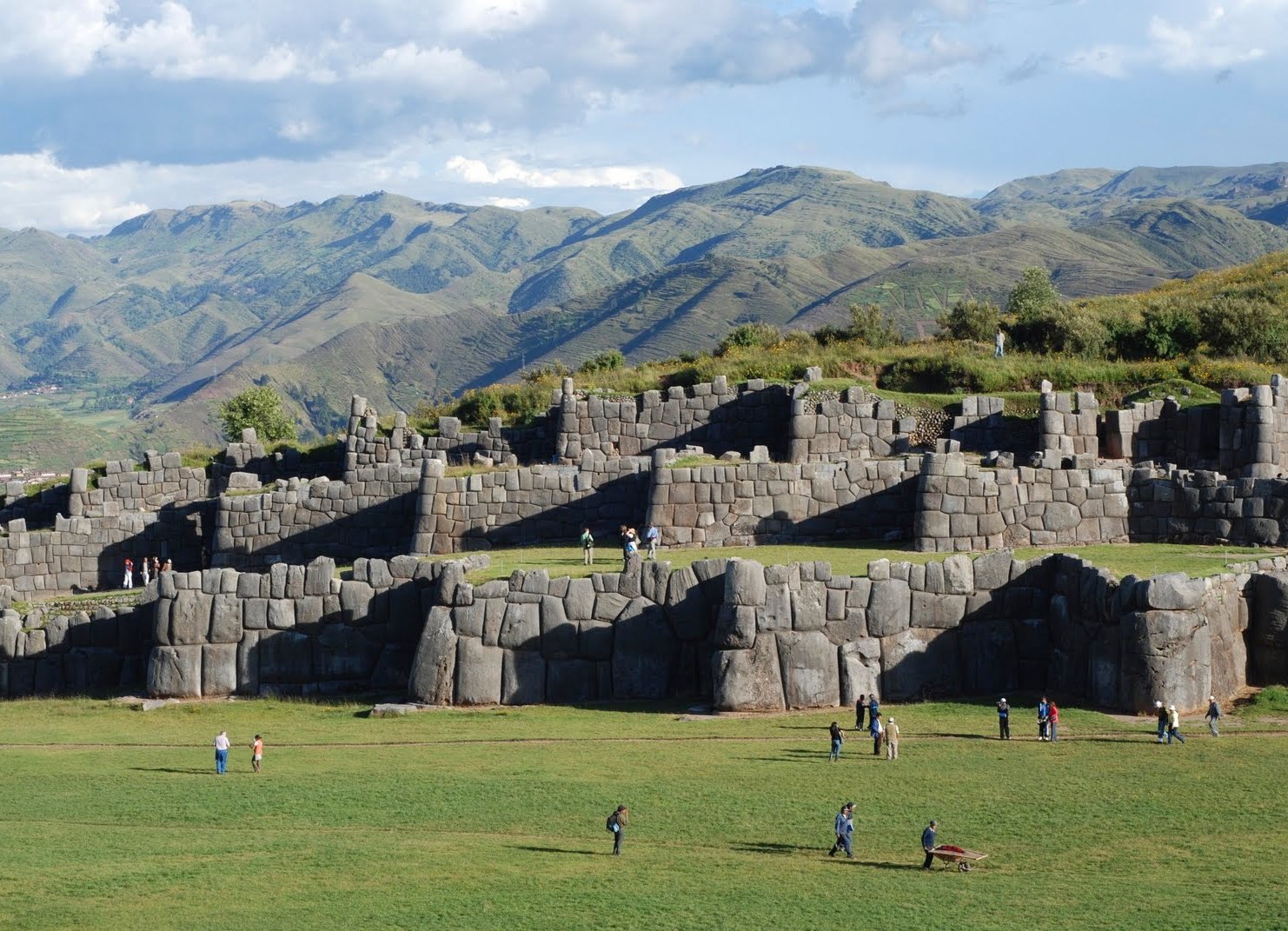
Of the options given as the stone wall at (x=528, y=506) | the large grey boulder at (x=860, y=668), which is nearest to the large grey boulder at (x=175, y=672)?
the stone wall at (x=528, y=506)

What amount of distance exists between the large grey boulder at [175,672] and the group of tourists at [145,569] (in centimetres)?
1139

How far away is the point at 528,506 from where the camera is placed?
4106cm

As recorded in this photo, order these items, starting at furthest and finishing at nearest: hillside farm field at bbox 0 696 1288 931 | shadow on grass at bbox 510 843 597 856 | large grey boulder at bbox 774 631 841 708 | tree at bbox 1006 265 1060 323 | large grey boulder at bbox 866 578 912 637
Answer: tree at bbox 1006 265 1060 323
large grey boulder at bbox 866 578 912 637
large grey boulder at bbox 774 631 841 708
shadow on grass at bbox 510 843 597 856
hillside farm field at bbox 0 696 1288 931

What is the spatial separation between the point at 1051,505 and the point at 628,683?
35.7 feet

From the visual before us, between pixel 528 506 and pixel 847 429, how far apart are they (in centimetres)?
933

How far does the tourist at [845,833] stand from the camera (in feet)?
69.2

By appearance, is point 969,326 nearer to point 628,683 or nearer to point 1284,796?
point 628,683

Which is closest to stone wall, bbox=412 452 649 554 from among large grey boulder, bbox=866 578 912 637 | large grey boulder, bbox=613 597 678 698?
large grey boulder, bbox=613 597 678 698

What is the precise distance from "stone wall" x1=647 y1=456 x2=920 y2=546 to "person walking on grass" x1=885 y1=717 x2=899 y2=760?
12.5 metres

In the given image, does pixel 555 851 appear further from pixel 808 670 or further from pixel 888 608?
pixel 888 608

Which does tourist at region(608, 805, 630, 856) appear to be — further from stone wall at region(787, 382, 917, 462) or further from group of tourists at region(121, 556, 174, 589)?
group of tourists at region(121, 556, 174, 589)

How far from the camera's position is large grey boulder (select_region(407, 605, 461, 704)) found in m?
31.3

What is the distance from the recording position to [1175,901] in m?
18.7

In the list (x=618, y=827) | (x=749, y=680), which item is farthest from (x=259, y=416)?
(x=618, y=827)
